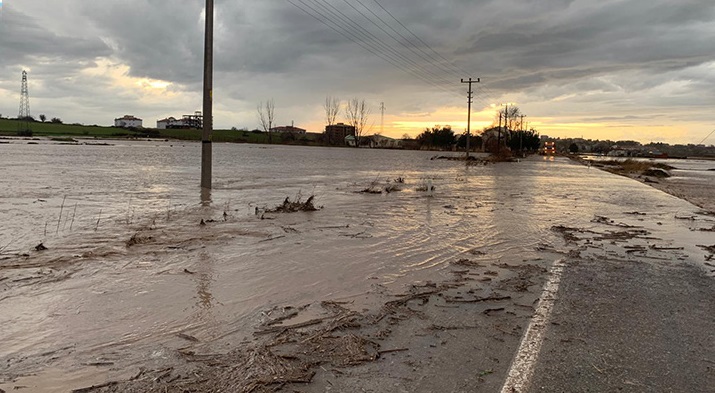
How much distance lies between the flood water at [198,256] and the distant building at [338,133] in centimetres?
15437

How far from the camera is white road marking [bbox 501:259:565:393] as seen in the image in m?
3.92

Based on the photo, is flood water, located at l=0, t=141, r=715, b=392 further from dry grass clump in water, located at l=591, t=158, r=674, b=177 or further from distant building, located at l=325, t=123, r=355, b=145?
distant building, located at l=325, t=123, r=355, b=145

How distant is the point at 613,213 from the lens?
54.8 ft

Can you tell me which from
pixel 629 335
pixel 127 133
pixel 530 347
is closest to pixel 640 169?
pixel 629 335

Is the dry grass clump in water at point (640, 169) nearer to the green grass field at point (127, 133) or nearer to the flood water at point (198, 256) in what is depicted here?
the flood water at point (198, 256)

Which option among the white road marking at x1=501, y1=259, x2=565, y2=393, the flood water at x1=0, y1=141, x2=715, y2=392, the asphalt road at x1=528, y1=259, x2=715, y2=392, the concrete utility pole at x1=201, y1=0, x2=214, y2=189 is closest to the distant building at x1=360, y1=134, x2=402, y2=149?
the concrete utility pole at x1=201, y1=0, x2=214, y2=189

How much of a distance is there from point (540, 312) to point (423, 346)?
193 cm

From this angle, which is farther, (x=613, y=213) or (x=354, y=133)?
(x=354, y=133)

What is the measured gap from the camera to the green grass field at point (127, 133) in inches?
4668

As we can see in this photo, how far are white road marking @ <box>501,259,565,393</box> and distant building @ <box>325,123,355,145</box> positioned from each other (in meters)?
165

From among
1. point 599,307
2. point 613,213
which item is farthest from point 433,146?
point 599,307

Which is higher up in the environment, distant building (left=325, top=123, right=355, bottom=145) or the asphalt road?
distant building (left=325, top=123, right=355, bottom=145)

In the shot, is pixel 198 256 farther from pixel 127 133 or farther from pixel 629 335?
pixel 127 133

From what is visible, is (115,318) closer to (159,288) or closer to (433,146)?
(159,288)
